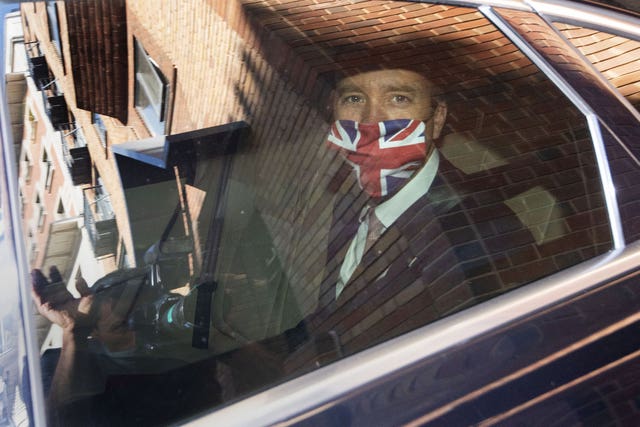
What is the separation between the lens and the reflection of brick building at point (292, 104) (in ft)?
5.71

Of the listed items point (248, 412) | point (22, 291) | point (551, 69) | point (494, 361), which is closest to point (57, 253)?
point (22, 291)

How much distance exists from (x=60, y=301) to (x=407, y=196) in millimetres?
754

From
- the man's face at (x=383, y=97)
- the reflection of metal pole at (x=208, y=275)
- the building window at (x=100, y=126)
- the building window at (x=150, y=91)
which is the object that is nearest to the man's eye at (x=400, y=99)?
the man's face at (x=383, y=97)

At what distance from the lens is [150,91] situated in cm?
190

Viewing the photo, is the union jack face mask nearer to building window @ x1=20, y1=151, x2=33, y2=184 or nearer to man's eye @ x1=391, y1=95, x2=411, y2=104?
man's eye @ x1=391, y1=95, x2=411, y2=104

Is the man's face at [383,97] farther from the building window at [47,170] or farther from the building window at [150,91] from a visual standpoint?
the building window at [47,170]

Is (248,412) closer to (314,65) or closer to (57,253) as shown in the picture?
(57,253)

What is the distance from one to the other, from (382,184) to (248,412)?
0.63m

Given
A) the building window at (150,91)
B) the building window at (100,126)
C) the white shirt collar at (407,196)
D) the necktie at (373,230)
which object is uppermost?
the building window at (150,91)

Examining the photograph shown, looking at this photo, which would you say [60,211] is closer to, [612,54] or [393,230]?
[393,230]

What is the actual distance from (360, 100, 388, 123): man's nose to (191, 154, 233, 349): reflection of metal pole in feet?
1.10

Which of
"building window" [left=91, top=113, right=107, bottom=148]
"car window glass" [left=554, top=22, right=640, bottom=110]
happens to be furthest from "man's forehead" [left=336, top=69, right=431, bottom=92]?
"building window" [left=91, top=113, right=107, bottom=148]

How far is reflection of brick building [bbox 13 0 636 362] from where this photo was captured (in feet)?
5.71

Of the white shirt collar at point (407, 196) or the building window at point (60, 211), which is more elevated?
the building window at point (60, 211)
